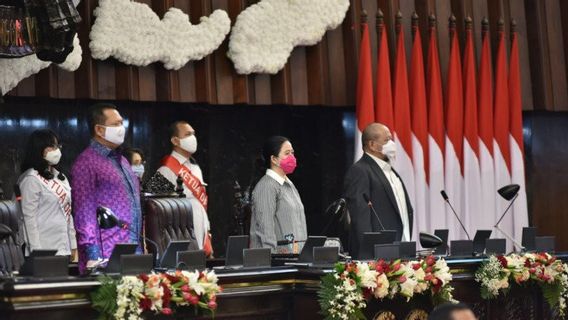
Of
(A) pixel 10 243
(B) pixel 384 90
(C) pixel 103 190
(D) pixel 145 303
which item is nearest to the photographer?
(D) pixel 145 303

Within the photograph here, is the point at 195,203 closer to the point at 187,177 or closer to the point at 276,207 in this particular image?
the point at 187,177

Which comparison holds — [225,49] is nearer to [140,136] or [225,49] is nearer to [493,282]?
[140,136]

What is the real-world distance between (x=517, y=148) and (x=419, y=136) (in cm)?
88

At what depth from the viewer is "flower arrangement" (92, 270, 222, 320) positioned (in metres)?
3.52

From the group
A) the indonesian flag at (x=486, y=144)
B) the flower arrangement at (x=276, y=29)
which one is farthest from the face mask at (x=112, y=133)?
the indonesian flag at (x=486, y=144)

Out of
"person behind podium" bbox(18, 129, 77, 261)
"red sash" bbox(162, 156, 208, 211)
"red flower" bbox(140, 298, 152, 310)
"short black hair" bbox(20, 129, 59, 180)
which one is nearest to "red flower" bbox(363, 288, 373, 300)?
"red flower" bbox(140, 298, 152, 310)

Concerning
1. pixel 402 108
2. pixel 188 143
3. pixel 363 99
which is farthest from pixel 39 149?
pixel 402 108

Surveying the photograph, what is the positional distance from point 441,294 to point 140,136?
3263 millimetres

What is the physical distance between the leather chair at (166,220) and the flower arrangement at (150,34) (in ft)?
5.25

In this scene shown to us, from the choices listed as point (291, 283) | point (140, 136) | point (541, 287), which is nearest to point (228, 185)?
point (140, 136)

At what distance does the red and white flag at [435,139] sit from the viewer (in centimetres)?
806

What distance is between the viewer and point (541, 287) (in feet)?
17.4

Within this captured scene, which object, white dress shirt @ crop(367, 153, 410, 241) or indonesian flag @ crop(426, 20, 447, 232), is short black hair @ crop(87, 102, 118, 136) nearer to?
white dress shirt @ crop(367, 153, 410, 241)

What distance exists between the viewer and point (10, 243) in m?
4.52
